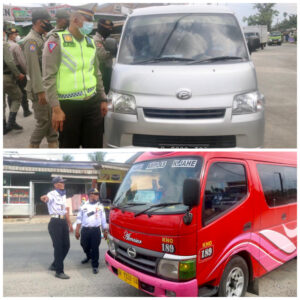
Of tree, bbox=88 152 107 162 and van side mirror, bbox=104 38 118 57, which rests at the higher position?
van side mirror, bbox=104 38 118 57

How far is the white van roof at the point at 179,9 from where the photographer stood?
3801mm

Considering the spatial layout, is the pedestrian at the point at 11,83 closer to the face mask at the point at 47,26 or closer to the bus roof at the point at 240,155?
the face mask at the point at 47,26

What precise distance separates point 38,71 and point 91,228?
2251mm

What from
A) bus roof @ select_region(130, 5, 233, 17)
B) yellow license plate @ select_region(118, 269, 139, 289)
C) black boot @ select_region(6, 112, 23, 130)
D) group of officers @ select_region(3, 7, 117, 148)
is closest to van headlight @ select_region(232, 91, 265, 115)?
bus roof @ select_region(130, 5, 233, 17)

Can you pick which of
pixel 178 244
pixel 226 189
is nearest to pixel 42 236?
pixel 178 244

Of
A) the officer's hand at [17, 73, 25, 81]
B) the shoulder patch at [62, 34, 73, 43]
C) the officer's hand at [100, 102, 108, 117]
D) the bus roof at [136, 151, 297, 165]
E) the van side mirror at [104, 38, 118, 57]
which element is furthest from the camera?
the officer's hand at [17, 73, 25, 81]

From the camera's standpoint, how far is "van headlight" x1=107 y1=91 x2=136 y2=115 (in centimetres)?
325

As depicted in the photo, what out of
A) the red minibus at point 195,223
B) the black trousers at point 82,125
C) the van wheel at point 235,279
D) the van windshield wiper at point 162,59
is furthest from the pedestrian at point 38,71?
the van wheel at point 235,279

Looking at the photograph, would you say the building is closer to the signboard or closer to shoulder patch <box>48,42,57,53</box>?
the signboard

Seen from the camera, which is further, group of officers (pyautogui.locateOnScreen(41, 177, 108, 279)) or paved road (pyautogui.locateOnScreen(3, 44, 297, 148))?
paved road (pyautogui.locateOnScreen(3, 44, 297, 148))

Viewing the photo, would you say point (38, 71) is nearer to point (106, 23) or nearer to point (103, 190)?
point (106, 23)

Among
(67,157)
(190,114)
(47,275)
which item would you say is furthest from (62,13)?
(47,275)

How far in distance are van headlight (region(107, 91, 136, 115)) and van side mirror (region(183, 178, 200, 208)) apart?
108 cm

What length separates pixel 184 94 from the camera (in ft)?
10.2
